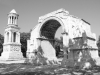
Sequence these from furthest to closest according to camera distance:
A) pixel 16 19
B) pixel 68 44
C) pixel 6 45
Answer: pixel 16 19 → pixel 6 45 → pixel 68 44

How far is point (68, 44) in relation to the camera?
13.1m

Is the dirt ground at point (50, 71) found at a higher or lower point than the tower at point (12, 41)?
lower

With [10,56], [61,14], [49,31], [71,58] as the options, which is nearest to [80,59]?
[71,58]

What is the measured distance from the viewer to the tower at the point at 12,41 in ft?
82.2

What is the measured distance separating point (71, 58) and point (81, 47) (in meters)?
1.59

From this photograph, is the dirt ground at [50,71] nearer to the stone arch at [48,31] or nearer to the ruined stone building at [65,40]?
the ruined stone building at [65,40]

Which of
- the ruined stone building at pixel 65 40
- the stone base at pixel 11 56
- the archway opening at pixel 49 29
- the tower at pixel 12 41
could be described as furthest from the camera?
the tower at pixel 12 41

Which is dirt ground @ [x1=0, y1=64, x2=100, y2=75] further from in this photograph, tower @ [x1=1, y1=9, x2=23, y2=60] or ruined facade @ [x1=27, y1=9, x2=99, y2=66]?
tower @ [x1=1, y1=9, x2=23, y2=60]

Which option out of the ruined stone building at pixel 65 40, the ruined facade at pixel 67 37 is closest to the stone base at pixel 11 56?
A: the ruined stone building at pixel 65 40

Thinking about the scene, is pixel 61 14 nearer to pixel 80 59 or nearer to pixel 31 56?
pixel 80 59

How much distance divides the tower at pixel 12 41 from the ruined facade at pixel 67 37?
9780 mm

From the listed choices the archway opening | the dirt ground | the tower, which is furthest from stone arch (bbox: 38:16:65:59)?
the tower

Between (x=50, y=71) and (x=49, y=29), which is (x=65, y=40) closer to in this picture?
(x=50, y=71)

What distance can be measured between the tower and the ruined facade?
9.78m
